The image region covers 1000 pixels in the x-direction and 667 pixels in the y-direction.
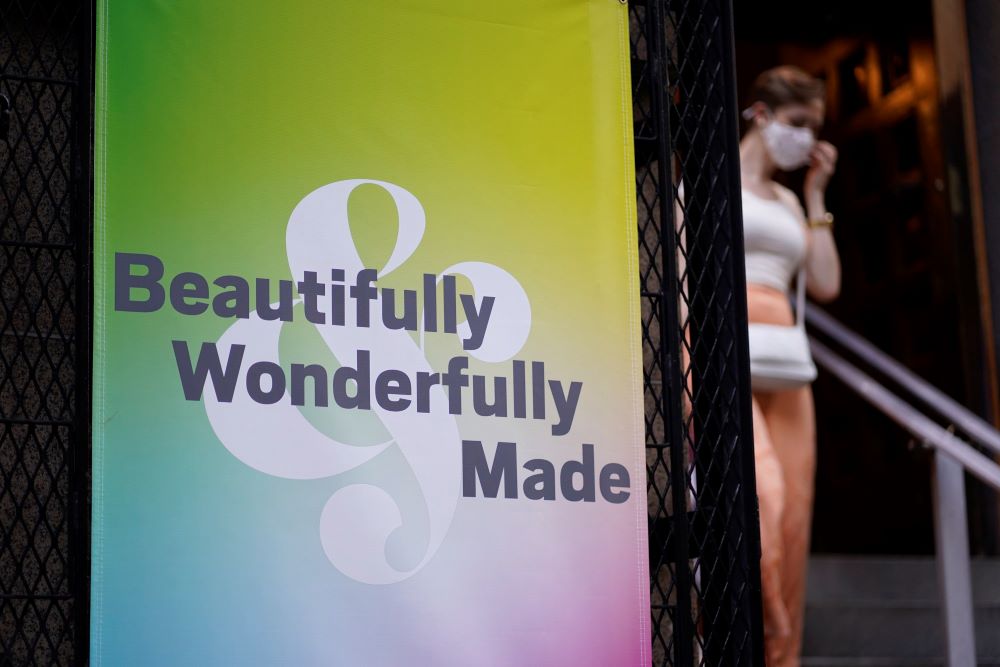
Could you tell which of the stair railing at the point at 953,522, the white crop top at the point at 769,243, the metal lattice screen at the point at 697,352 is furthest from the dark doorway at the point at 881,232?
the metal lattice screen at the point at 697,352

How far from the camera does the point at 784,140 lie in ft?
21.5

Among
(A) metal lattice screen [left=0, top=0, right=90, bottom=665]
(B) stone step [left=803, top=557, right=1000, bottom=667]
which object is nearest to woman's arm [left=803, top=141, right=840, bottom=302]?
(B) stone step [left=803, top=557, right=1000, bottom=667]

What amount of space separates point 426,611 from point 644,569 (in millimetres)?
586

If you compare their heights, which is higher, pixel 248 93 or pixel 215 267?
pixel 248 93

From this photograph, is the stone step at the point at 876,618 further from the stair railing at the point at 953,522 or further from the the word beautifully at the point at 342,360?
the the word beautifully at the point at 342,360

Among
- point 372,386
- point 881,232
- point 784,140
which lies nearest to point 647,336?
point 372,386

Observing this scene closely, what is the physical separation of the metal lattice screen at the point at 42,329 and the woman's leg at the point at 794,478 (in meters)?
3.06

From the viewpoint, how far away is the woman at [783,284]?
227 inches

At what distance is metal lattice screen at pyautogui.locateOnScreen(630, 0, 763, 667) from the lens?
166 inches

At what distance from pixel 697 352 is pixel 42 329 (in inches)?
69.8

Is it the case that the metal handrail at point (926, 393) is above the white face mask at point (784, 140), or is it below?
below

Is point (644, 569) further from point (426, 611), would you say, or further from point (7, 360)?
point (7, 360)

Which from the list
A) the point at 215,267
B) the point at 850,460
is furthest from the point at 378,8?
the point at 850,460

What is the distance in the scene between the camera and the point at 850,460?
9969mm
